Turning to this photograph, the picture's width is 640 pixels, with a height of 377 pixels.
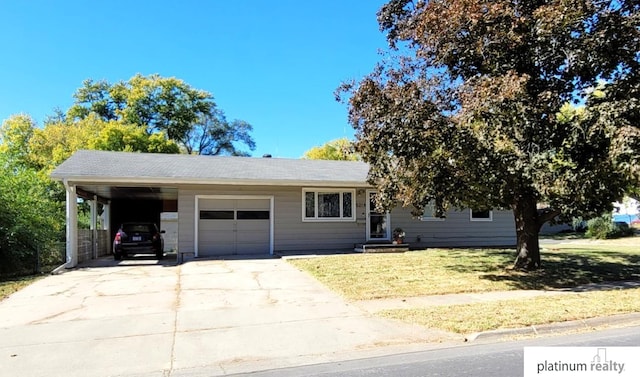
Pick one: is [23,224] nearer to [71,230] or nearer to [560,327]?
[71,230]

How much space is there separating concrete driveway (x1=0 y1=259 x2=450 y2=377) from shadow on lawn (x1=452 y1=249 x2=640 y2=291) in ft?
15.3

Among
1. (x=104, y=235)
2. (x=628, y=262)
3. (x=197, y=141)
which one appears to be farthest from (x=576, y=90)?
(x=197, y=141)

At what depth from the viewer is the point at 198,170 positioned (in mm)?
17109

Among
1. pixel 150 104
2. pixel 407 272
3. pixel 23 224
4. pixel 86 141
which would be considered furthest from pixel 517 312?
pixel 150 104

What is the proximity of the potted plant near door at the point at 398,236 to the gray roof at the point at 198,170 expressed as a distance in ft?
8.22

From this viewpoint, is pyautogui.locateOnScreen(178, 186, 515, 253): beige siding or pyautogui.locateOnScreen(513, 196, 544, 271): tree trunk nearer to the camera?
pyautogui.locateOnScreen(513, 196, 544, 271): tree trunk

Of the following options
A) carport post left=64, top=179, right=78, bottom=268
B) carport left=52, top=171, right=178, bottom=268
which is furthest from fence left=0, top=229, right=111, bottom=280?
carport post left=64, top=179, right=78, bottom=268

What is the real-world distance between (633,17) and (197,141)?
4895 centimetres

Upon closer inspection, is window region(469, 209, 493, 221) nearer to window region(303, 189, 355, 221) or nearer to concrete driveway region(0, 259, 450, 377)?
window region(303, 189, 355, 221)

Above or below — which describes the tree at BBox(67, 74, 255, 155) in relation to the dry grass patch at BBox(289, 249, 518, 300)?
above

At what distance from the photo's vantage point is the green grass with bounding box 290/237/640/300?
1011 centimetres

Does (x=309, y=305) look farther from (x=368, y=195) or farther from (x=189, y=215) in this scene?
(x=368, y=195)

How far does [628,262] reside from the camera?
45.9ft

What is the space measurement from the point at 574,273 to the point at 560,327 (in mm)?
5753
